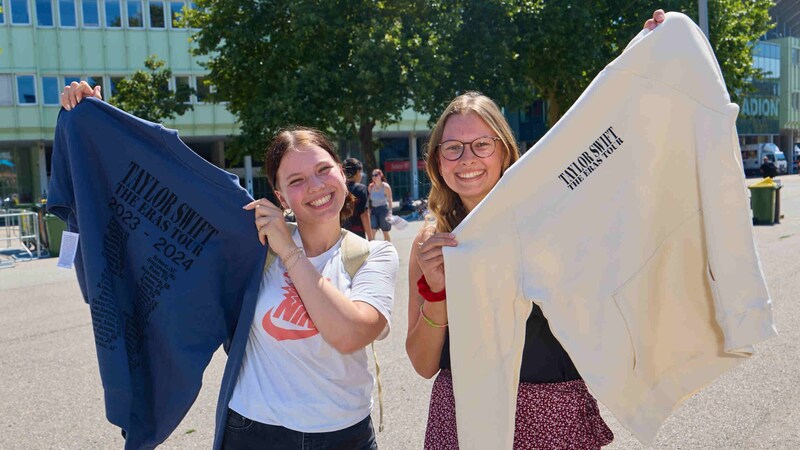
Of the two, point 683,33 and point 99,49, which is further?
point 99,49

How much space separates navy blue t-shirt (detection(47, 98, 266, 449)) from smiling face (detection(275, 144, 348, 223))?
8.2 inches

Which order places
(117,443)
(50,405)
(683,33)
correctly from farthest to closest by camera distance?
(50,405), (117,443), (683,33)

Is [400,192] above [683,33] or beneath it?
beneath

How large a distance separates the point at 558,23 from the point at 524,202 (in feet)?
85.9

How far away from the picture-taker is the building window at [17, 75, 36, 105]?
118 ft

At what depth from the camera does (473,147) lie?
8.21 ft

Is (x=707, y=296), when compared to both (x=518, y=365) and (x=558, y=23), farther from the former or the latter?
(x=558, y=23)

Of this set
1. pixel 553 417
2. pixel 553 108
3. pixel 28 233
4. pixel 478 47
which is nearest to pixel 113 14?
pixel 478 47

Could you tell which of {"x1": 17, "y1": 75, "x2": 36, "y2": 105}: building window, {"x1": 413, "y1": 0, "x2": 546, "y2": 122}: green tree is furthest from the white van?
{"x1": 17, "y1": 75, "x2": 36, "y2": 105}: building window

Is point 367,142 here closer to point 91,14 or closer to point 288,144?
point 91,14

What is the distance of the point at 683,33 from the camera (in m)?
2.14

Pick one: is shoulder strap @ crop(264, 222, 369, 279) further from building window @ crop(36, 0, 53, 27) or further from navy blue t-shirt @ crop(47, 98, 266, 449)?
building window @ crop(36, 0, 53, 27)

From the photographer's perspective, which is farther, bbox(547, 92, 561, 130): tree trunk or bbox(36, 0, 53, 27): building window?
bbox(36, 0, 53, 27): building window

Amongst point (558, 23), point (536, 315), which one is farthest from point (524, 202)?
point (558, 23)
